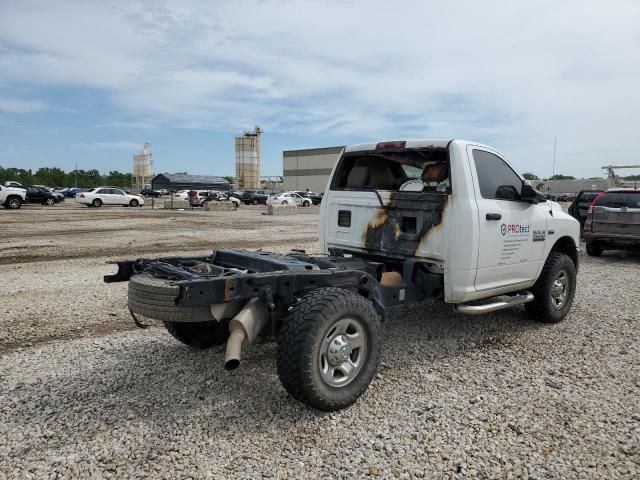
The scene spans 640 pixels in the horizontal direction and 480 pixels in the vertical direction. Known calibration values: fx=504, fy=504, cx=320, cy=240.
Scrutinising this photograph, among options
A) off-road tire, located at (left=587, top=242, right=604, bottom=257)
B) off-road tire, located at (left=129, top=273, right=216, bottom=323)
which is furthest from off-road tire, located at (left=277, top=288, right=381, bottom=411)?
off-road tire, located at (left=587, top=242, right=604, bottom=257)

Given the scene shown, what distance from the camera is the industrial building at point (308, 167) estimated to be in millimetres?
96363

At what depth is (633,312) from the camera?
6.59 metres

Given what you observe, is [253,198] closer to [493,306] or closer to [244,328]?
[493,306]

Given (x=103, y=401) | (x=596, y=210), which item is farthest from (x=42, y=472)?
(x=596, y=210)

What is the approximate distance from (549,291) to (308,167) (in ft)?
314

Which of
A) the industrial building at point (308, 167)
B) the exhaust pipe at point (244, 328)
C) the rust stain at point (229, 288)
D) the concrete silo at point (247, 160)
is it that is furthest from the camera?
the concrete silo at point (247, 160)

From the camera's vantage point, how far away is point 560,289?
599cm

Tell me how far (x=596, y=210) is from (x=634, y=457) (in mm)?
9841

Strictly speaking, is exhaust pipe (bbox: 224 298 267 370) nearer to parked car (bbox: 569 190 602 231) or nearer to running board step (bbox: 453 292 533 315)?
running board step (bbox: 453 292 533 315)

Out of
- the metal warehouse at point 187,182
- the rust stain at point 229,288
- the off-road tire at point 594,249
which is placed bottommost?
the off-road tire at point 594,249

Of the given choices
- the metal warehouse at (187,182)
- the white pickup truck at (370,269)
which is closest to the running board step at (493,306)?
the white pickup truck at (370,269)

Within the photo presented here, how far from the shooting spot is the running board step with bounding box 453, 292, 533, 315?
4668 millimetres

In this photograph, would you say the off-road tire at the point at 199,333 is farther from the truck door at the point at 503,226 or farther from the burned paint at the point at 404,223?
the truck door at the point at 503,226

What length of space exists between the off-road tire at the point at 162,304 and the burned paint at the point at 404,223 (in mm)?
2175
